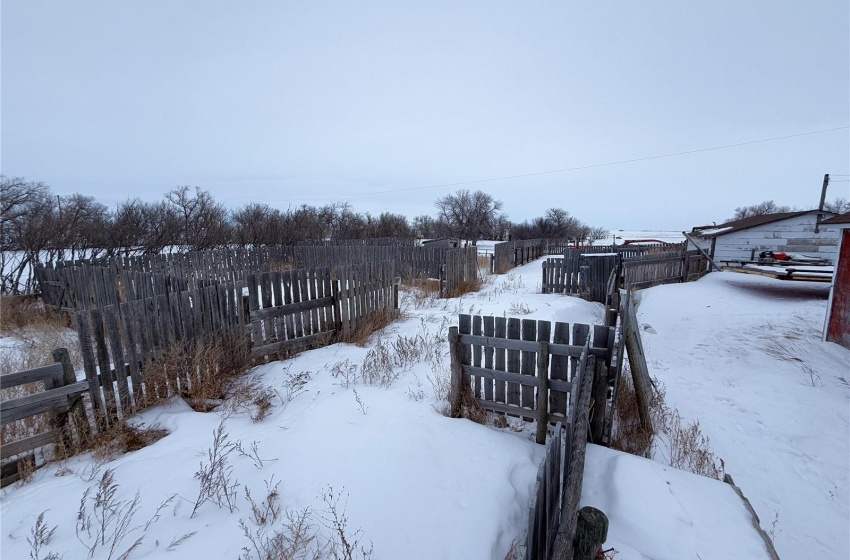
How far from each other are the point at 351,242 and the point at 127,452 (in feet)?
82.3

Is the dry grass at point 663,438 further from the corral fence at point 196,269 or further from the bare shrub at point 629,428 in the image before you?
the corral fence at point 196,269

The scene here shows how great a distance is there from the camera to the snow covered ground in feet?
7.91

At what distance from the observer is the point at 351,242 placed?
91.8ft

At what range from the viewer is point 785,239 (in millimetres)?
→ 16219

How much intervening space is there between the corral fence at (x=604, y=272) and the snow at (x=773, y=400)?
71.5 inches

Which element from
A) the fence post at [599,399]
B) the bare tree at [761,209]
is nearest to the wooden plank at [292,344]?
the fence post at [599,399]

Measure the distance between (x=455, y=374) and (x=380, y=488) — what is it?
164cm

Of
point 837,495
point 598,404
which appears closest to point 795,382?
point 837,495

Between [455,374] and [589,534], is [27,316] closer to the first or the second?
[455,374]

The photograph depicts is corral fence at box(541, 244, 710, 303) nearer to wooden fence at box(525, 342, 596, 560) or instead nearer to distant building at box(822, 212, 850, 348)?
distant building at box(822, 212, 850, 348)

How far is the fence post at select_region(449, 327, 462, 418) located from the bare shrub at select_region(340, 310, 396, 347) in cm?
290

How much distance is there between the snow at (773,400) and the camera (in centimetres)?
334

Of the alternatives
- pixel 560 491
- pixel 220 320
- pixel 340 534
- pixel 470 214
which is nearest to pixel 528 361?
pixel 560 491

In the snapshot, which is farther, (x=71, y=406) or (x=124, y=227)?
(x=124, y=227)
